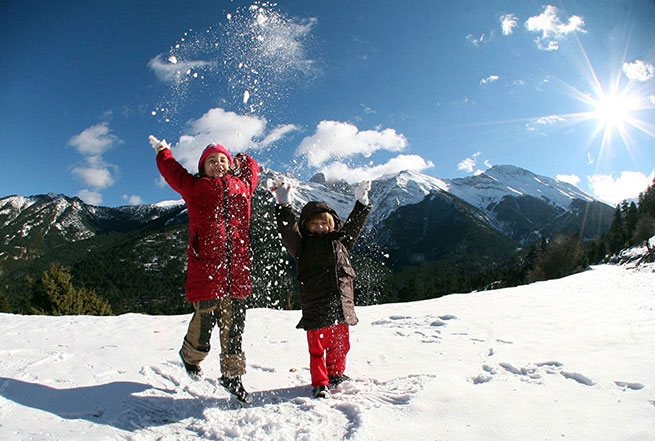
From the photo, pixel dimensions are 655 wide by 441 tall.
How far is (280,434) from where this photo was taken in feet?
8.33

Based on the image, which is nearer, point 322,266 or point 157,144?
point 322,266

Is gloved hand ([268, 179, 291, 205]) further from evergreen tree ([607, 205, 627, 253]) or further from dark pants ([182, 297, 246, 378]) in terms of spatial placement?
evergreen tree ([607, 205, 627, 253])

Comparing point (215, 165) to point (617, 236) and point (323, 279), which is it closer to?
point (323, 279)

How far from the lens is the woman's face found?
3.73 m

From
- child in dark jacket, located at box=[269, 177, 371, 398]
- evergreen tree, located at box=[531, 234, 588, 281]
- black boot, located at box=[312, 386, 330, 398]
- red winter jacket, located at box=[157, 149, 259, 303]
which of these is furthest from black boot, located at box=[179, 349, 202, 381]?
evergreen tree, located at box=[531, 234, 588, 281]

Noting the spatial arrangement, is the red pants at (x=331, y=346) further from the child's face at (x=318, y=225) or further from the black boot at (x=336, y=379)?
the child's face at (x=318, y=225)

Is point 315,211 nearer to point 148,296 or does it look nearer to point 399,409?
point 399,409

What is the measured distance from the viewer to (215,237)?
3.47 meters

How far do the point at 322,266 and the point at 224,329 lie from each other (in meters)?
1.10

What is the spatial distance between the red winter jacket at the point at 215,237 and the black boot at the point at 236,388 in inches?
29.7

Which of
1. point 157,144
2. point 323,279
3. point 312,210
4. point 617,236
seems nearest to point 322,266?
point 323,279

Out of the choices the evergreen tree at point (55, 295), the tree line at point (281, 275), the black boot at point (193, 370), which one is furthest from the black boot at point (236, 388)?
the evergreen tree at point (55, 295)

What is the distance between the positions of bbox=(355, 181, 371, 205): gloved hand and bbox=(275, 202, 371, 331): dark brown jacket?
7.6 inches

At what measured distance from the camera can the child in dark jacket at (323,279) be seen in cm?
354
